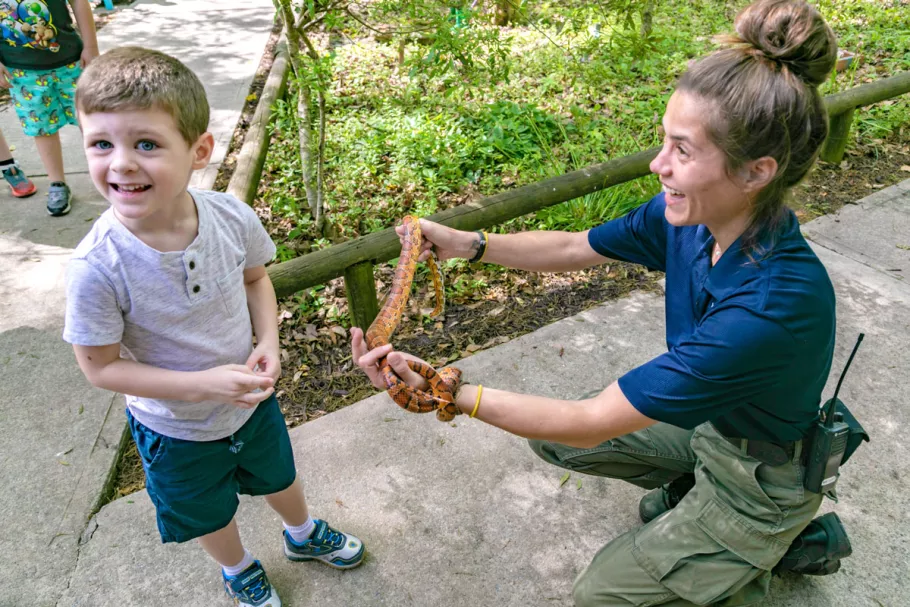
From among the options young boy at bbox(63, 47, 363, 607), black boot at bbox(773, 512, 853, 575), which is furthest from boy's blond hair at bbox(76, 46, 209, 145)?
black boot at bbox(773, 512, 853, 575)

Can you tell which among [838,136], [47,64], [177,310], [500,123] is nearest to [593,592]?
[177,310]

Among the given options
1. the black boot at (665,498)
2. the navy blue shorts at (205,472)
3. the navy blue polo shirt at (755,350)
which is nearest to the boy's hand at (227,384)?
the navy blue shorts at (205,472)

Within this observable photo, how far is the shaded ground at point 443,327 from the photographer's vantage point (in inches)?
132

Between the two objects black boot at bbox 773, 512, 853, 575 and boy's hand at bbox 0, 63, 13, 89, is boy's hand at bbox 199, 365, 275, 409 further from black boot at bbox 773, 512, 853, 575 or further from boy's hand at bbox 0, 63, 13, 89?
boy's hand at bbox 0, 63, 13, 89

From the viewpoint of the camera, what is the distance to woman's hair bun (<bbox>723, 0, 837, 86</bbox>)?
5.50ft

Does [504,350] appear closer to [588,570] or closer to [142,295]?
[588,570]

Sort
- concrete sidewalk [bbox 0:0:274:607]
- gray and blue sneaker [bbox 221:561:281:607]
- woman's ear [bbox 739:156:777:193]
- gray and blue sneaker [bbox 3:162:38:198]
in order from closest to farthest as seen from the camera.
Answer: woman's ear [bbox 739:156:777:193] → gray and blue sneaker [bbox 221:561:281:607] → concrete sidewalk [bbox 0:0:274:607] → gray and blue sneaker [bbox 3:162:38:198]

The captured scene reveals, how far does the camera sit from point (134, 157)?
162 centimetres

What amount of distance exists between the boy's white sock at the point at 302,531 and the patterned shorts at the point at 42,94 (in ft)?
11.6

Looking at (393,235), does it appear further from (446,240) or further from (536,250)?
(536,250)

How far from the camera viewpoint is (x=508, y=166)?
512 cm

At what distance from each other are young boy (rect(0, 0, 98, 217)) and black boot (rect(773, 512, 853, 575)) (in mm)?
4867

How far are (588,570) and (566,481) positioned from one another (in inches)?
22.4

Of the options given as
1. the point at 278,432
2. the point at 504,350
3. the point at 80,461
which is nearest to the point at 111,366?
the point at 278,432
